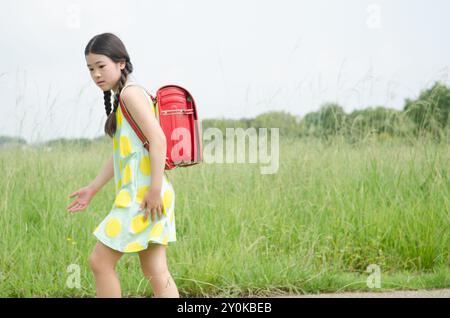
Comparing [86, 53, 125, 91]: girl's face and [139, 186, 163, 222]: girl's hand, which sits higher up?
[86, 53, 125, 91]: girl's face

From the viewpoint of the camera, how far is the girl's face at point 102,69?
9.34 feet

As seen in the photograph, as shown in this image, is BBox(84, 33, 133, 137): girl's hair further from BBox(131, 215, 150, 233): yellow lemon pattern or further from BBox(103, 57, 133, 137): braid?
BBox(131, 215, 150, 233): yellow lemon pattern

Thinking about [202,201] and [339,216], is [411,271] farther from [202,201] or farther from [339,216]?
[202,201]

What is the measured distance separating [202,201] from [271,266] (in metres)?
1.04

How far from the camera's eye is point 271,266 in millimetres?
4113

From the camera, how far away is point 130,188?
110 inches

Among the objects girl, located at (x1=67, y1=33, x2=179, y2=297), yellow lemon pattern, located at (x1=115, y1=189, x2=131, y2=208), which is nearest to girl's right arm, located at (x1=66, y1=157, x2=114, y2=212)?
girl, located at (x1=67, y1=33, x2=179, y2=297)

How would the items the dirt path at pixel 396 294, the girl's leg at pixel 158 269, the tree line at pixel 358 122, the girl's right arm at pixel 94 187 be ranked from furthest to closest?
the tree line at pixel 358 122
the dirt path at pixel 396 294
the girl's right arm at pixel 94 187
the girl's leg at pixel 158 269

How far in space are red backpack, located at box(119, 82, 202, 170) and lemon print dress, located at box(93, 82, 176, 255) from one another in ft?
0.19

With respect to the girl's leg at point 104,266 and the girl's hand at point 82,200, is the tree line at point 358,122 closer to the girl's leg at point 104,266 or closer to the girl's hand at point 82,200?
the girl's hand at point 82,200

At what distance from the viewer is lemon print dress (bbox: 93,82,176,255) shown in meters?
2.75

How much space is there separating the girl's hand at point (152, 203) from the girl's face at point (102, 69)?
1.84ft

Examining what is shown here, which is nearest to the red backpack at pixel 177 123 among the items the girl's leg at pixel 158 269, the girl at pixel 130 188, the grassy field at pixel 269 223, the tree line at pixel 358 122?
the girl at pixel 130 188

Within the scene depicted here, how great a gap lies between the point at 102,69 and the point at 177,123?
43 cm
